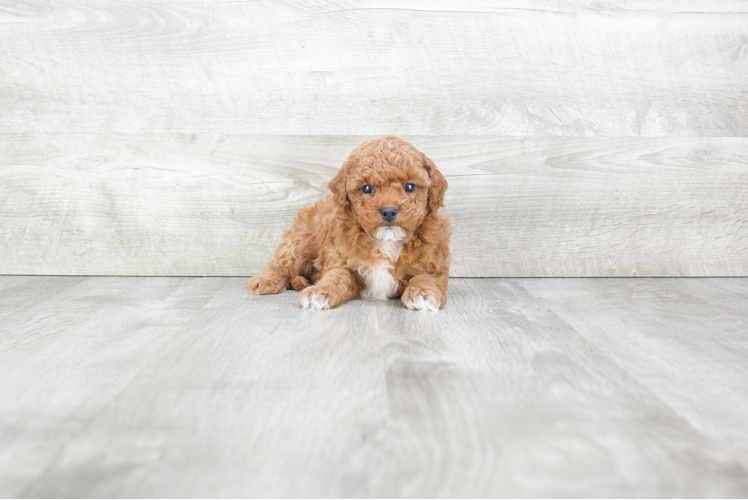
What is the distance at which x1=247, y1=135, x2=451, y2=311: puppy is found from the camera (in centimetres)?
182

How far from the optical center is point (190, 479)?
33.9 inches

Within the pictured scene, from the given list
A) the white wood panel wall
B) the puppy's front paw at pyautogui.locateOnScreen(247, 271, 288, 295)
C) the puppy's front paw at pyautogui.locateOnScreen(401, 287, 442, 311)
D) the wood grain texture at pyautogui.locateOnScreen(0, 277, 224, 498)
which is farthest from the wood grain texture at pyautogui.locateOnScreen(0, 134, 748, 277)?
the puppy's front paw at pyautogui.locateOnScreen(401, 287, 442, 311)

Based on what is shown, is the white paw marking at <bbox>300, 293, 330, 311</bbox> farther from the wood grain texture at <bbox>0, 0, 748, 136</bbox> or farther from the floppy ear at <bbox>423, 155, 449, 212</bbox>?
the wood grain texture at <bbox>0, 0, 748, 136</bbox>

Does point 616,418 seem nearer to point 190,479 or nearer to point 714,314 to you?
point 190,479

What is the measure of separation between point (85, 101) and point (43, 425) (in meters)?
1.81

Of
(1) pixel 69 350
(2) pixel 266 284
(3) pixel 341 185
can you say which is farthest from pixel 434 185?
(1) pixel 69 350

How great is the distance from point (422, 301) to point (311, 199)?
0.86 m

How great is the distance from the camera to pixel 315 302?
6.17 feet

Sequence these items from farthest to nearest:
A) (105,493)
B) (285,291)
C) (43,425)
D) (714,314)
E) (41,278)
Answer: (41,278) < (285,291) < (714,314) < (43,425) < (105,493)

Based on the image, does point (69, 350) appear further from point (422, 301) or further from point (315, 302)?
point (422, 301)

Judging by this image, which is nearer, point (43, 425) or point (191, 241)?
point (43, 425)

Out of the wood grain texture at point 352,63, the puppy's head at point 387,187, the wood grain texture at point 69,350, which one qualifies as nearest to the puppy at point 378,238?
the puppy's head at point 387,187

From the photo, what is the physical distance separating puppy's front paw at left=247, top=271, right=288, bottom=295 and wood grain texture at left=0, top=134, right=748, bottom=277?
0.36 meters

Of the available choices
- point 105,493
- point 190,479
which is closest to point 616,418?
point 190,479
